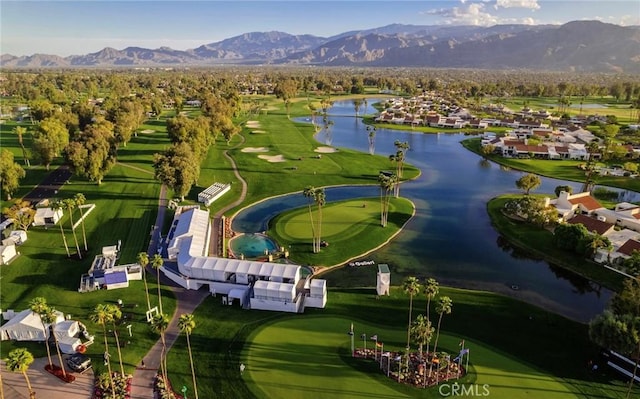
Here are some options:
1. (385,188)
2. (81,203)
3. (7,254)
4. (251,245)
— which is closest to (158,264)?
(251,245)

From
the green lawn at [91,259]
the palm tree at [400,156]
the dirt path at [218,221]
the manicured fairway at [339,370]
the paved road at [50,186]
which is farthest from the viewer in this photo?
the palm tree at [400,156]

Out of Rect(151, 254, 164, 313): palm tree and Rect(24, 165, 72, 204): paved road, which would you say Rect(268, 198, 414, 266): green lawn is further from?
Rect(24, 165, 72, 204): paved road

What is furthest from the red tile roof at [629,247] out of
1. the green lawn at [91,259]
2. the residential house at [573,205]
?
the green lawn at [91,259]

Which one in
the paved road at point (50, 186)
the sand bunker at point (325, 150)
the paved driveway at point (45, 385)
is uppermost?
the sand bunker at point (325, 150)

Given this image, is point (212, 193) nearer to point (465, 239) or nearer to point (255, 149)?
point (255, 149)

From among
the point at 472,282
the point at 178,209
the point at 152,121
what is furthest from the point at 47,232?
the point at 152,121

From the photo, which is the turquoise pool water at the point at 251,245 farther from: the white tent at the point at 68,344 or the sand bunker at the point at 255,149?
the sand bunker at the point at 255,149

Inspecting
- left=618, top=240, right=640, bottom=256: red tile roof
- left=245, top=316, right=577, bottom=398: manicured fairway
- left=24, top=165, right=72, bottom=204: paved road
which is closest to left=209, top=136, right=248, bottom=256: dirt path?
left=245, top=316, right=577, bottom=398: manicured fairway
